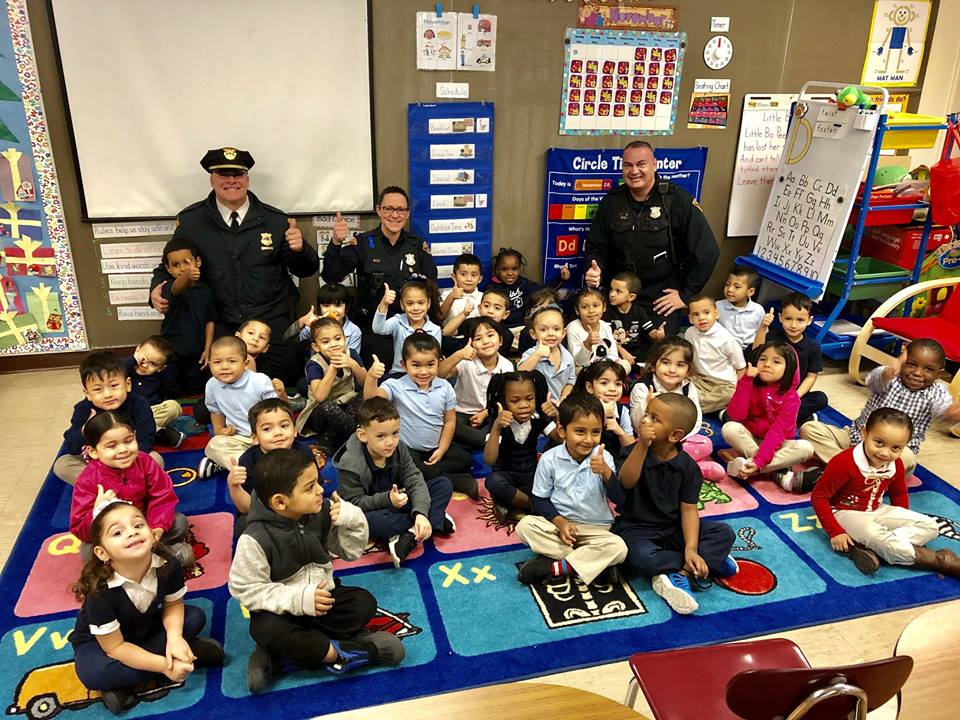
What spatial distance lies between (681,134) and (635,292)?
1415mm

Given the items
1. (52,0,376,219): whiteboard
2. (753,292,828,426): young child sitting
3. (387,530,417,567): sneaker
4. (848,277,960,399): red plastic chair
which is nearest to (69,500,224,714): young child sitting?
(387,530,417,567): sneaker

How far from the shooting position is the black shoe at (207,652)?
2457 mm

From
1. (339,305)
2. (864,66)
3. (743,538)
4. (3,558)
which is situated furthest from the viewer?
(864,66)

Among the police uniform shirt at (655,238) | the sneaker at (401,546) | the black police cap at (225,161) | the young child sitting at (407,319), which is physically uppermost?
the black police cap at (225,161)

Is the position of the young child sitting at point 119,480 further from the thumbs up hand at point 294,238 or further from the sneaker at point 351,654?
the thumbs up hand at point 294,238

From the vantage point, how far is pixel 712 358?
4.30 m

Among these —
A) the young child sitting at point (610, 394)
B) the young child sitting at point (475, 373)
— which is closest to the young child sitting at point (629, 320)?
the young child sitting at point (610, 394)

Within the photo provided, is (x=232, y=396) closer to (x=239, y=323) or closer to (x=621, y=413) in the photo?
(x=239, y=323)

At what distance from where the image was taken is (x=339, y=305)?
429cm

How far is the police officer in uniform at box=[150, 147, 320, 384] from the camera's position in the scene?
4.38 meters

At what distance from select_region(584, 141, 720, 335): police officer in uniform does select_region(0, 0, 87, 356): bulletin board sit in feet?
11.0

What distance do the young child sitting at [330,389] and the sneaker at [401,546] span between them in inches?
39.5

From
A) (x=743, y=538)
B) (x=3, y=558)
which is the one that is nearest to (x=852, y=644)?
(x=743, y=538)

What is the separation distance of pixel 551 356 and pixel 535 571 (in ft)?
4.23
